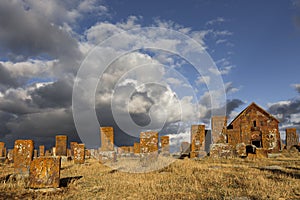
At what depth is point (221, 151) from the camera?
1706cm

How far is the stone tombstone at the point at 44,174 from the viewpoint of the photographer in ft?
22.0

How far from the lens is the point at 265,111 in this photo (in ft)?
116

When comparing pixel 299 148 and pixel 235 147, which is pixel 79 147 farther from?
pixel 299 148

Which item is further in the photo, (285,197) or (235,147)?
(235,147)

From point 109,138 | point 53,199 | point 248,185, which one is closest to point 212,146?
point 109,138

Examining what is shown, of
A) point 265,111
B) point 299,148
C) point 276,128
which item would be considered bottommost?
point 299,148

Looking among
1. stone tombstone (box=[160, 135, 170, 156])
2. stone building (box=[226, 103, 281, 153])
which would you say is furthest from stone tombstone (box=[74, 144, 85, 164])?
stone building (box=[226, 103, 281, 153])

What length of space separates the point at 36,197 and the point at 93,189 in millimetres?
1401

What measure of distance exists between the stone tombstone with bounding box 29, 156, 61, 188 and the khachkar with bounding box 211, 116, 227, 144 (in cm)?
1416

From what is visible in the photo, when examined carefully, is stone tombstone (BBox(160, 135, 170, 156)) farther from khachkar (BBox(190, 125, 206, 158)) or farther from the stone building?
the stone building

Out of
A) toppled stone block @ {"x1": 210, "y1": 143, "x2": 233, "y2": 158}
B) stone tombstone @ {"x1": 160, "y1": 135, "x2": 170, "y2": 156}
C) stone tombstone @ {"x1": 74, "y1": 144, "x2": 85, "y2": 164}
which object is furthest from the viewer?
stone tombstone @ {"x1": 160, "y1": 135, "x2": 170, "y2": 156}

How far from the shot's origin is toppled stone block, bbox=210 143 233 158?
16925 mm

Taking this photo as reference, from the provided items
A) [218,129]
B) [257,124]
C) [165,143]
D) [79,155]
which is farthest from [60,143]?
[257,124]

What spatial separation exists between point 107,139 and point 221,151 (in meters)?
7.90
